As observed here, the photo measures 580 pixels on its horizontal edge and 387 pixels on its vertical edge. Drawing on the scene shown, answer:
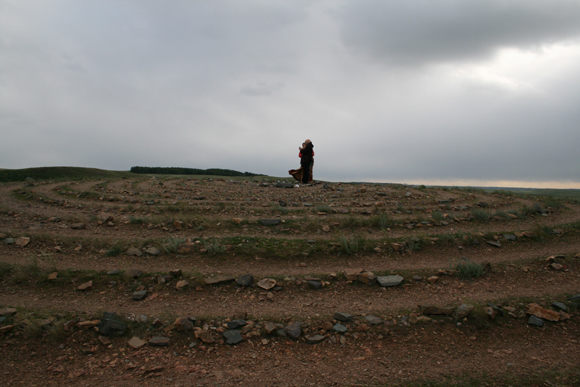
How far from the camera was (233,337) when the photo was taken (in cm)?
468

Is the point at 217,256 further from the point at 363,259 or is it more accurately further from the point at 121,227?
the point at 121,227

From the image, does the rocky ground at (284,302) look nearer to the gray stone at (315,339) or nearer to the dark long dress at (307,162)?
the gray stone at (315,339)

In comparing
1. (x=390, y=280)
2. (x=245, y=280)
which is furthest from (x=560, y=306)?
(x=245, y=280)

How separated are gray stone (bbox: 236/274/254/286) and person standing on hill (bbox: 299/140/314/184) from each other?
1631 cm

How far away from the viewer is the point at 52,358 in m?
4.35

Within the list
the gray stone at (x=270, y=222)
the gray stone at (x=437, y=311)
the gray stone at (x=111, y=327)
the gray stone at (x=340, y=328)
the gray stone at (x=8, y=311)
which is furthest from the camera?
the gray stone at (x=270, y=222)

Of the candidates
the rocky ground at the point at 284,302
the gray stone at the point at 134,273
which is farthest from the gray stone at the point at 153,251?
the gray stone at the point at 134,273

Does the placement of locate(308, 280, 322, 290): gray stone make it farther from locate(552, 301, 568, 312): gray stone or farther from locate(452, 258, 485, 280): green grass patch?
locate(552, 301, 568, 312): gray stone

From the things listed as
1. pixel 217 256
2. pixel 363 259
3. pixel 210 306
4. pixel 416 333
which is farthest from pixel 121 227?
pixel 416 333

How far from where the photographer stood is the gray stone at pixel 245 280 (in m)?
6.33

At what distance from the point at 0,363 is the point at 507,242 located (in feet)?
37.8

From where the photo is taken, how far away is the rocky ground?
4.14 meters

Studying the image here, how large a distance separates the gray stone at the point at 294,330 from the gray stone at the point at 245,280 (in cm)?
164

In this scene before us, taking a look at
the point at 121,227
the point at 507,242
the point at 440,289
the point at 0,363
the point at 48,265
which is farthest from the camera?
the point at 121,227
